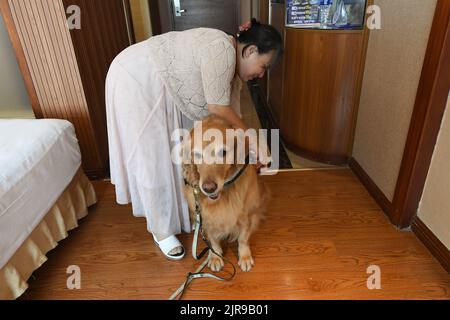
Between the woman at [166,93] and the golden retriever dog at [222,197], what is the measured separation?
0.13 metres

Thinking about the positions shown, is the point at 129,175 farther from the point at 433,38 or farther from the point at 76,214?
the point at 433,38

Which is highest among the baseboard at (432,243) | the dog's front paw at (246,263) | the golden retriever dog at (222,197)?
the golden retriever dog at (222,197)

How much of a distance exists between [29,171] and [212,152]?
2.85ft

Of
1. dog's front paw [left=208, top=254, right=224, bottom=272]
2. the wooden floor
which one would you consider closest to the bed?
the wooden floor

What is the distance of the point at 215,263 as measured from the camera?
155cm

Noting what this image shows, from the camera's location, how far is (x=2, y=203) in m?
1.24

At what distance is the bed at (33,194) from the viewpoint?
4.20 feet

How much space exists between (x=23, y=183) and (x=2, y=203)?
145 millimetres

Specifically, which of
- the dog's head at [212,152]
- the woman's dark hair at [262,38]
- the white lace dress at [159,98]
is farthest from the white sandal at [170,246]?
the woman's dark hair at [262,38]

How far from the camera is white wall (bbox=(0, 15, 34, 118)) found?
200 cm

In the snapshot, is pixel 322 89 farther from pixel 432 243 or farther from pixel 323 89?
pixel 432 243

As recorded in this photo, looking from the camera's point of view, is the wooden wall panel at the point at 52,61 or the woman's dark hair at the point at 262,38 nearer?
the woman's dark hair at the point at 262,38

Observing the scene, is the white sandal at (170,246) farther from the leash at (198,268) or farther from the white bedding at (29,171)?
the white bedding at (29,171)
